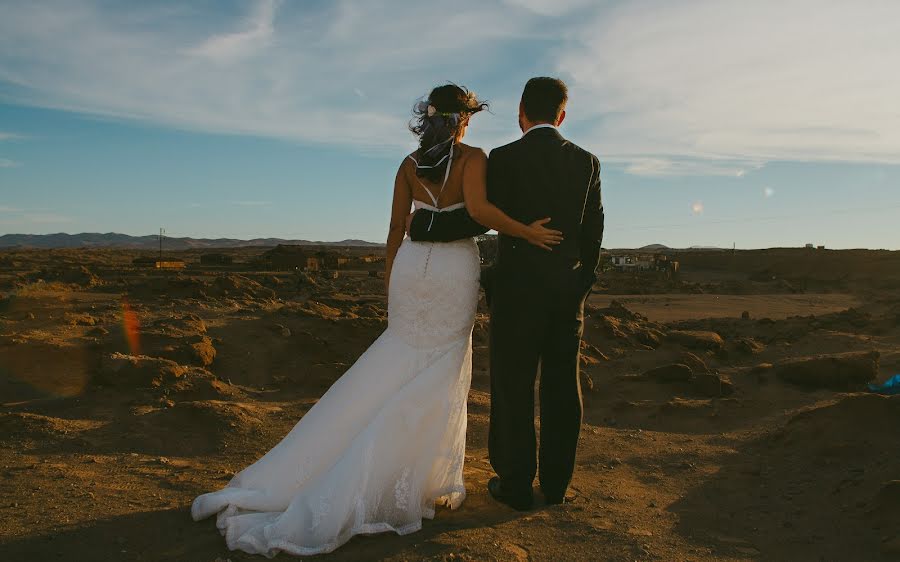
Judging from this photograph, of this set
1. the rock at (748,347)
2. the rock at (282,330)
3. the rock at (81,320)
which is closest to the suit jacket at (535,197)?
the rock at (282,330)

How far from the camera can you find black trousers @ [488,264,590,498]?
403cm

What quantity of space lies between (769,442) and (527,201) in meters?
3.38

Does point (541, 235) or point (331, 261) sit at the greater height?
point (541, 235)

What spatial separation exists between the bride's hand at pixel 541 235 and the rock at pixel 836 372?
5.97 metres

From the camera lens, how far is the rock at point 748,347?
36.7 ft

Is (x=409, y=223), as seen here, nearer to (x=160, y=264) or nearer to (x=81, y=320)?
(x=81, y=320)

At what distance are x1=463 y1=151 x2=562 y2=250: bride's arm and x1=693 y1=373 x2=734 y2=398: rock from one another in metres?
5.10

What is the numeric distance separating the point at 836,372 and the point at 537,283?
6.13 meters

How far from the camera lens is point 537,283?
4.00 m

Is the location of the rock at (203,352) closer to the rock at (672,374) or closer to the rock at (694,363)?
the rock at (672,374)

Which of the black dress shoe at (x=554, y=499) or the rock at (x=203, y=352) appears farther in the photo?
the rock at (x=203, y=352)

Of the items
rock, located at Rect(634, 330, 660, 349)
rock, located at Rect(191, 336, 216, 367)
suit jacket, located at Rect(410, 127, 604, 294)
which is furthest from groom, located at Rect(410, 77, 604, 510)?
rock, located at Rect(634, 330, 660, 349)

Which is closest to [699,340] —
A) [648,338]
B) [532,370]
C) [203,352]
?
[648,338]

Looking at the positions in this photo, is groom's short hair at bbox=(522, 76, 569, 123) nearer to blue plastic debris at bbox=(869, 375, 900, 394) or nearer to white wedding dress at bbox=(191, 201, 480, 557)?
white wedding dress at bbox=(191, 201, 480, 557)
